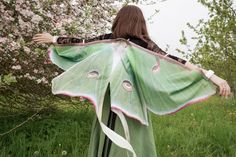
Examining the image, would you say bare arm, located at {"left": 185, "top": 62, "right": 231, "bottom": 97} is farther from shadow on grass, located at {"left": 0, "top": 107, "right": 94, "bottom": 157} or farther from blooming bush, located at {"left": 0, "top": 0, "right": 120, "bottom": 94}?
shadow on grass, located at {"left": 0, "top": 107, "right": 94, "bottom": 157}

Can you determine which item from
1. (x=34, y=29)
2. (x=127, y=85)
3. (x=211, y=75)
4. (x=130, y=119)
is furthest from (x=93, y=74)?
(x=34, y=29)

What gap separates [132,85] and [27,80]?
202 centimetres

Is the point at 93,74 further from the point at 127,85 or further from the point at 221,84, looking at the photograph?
the point at 221,84

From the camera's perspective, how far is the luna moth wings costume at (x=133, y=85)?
3271 millimetres

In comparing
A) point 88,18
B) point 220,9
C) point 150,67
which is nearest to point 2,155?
point 88,18

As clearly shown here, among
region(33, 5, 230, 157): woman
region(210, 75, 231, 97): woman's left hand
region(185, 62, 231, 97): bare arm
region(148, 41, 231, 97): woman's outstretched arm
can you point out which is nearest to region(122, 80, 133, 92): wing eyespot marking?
region(33, 5, 230, 157): woman

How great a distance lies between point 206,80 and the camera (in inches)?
131

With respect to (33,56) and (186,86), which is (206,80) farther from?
(33,56)

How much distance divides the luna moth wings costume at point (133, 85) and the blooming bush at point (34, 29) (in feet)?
2.72

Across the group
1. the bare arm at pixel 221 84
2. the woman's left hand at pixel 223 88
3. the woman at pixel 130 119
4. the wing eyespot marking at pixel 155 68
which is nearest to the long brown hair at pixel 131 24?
the woman at pixel 130 119

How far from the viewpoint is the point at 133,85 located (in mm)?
3357

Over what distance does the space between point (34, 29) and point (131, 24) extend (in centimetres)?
143

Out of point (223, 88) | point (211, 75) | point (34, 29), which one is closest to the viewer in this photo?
point (223, 88)

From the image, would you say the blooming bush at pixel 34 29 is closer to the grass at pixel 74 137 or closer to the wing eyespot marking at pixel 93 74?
the grass at pixel 74 137
